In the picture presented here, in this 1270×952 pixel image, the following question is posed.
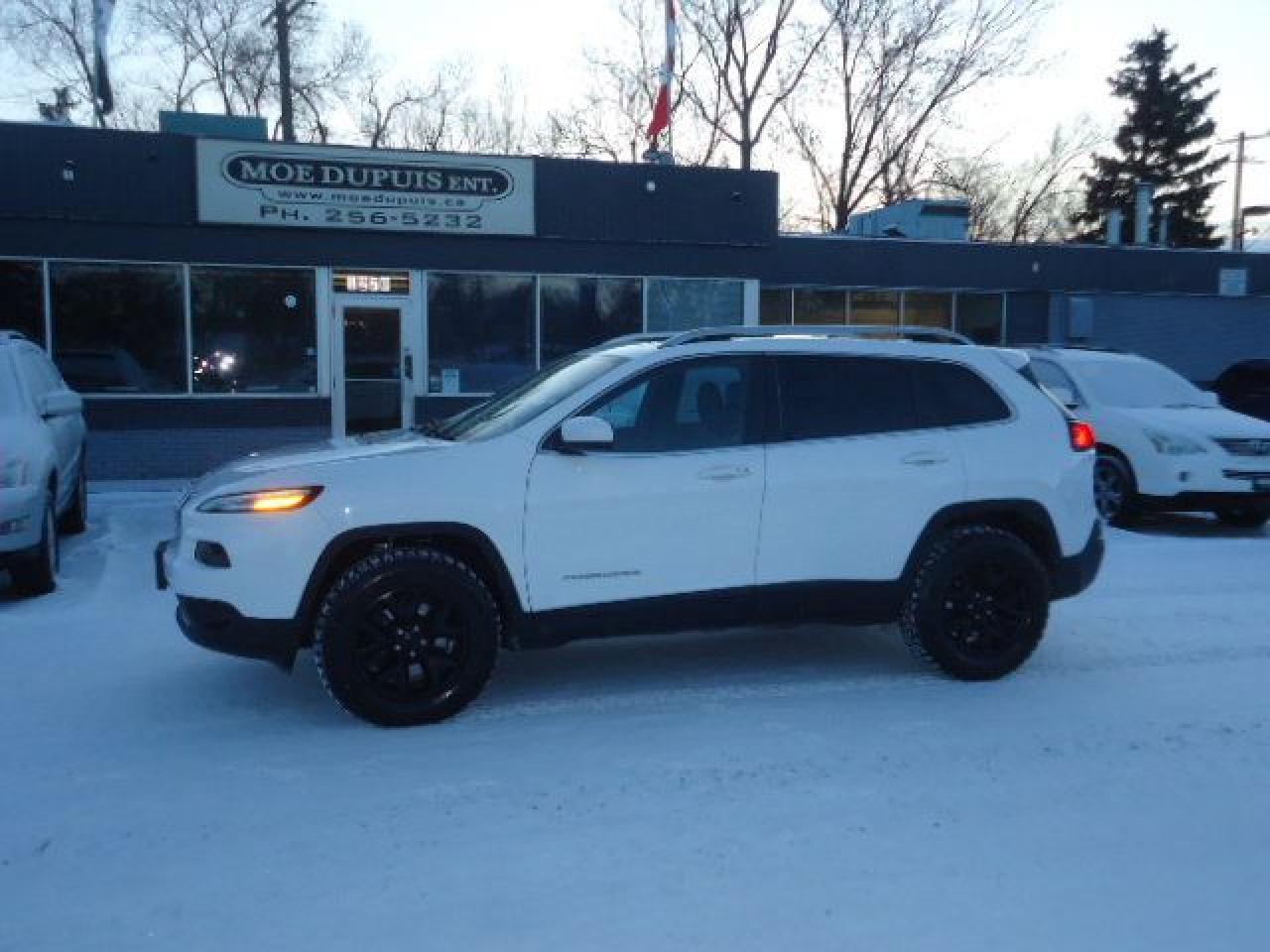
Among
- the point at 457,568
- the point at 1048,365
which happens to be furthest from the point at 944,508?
the point at 1048,365

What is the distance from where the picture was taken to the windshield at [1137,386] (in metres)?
11.3

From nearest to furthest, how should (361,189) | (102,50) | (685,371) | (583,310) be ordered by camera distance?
(685,371) < (361,189) < (102,50) < (583,310)

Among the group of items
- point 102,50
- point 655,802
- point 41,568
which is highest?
point 102,50

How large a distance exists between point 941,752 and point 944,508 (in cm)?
138

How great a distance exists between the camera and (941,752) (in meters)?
4.80

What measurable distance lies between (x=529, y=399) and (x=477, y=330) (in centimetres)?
1013

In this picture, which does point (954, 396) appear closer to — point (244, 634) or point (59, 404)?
point (244, 634)

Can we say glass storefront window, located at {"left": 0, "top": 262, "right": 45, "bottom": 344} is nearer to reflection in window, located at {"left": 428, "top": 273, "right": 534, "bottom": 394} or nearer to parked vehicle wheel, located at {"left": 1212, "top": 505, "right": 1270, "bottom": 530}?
reflection in window, located at {"left": 428, "top": 273, "right": 534, "bottom": 394}

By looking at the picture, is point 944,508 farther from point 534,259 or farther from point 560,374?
point 534,259

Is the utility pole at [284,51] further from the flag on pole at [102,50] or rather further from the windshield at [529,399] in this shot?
the windshield at [529,399]

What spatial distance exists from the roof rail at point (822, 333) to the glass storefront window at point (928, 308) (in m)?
13.2

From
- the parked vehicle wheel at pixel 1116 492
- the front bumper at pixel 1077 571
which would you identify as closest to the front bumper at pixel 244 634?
the front bumper at pixel 1077 571

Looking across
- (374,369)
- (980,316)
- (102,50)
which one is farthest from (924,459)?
(980,316)

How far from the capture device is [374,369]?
1538 cm
